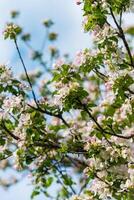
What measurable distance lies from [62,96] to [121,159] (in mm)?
1077

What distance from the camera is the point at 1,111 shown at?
7812 mm

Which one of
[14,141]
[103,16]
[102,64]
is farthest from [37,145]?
[103,16]

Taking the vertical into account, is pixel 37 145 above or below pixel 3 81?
below

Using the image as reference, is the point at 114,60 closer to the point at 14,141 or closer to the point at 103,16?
the point at 103,16

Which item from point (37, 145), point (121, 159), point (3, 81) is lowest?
point (121, 159)

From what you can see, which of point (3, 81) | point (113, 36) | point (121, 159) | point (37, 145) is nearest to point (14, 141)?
point (37, 145)

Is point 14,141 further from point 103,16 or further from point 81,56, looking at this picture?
point 103,16

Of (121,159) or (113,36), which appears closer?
(113,36)

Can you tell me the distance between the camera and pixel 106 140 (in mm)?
7496

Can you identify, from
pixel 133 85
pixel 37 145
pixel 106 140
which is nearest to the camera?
pixel 133 85

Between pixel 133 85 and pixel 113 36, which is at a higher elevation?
pixel 113 36

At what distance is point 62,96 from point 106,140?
0.82 m

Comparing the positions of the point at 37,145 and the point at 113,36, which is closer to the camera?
the point at 113,36

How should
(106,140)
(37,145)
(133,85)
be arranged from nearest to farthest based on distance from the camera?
1. (133,85)
2. (106,140)
3. (37,145)
